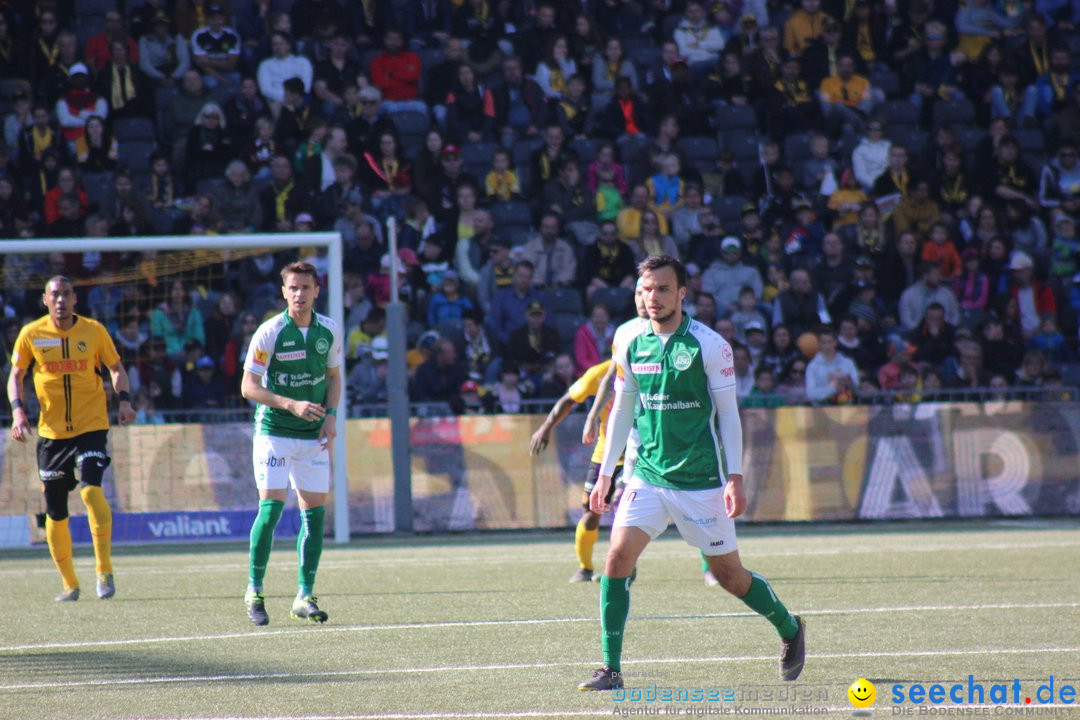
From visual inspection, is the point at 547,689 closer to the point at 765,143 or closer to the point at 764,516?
the point at 764,516

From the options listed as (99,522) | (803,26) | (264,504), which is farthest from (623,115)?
(264,504)

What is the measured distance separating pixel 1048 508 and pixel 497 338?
23.1 feet

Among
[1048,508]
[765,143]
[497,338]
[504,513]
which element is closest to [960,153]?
[765,143]

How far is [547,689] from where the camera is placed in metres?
6.81

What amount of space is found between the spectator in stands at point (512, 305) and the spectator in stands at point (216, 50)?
5.23m

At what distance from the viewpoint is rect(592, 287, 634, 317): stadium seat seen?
1873 centimetres

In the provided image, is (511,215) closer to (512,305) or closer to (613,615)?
(512,305)

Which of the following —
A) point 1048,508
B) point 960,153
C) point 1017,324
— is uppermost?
point 960,153

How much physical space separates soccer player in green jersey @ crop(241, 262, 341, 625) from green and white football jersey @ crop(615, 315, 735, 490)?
9.81ft

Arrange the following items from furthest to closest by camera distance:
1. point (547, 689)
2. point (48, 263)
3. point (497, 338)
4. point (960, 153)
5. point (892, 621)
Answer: point (960, 153)
point (497, 338)
point (48, 263)
point (892, 621)
point (547, 689)

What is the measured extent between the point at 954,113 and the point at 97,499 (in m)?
15.4

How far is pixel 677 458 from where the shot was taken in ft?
22.7

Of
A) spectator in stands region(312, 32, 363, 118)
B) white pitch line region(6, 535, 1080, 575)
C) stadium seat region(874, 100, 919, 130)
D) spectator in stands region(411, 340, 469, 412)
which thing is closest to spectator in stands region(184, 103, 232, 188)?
spectator in stands region(312, 32, 363, 118)

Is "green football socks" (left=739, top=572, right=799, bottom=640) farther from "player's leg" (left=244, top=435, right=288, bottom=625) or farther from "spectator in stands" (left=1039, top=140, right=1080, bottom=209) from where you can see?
"spectator in stands" (left=1039, top=140, right=1080, bottom=209)
